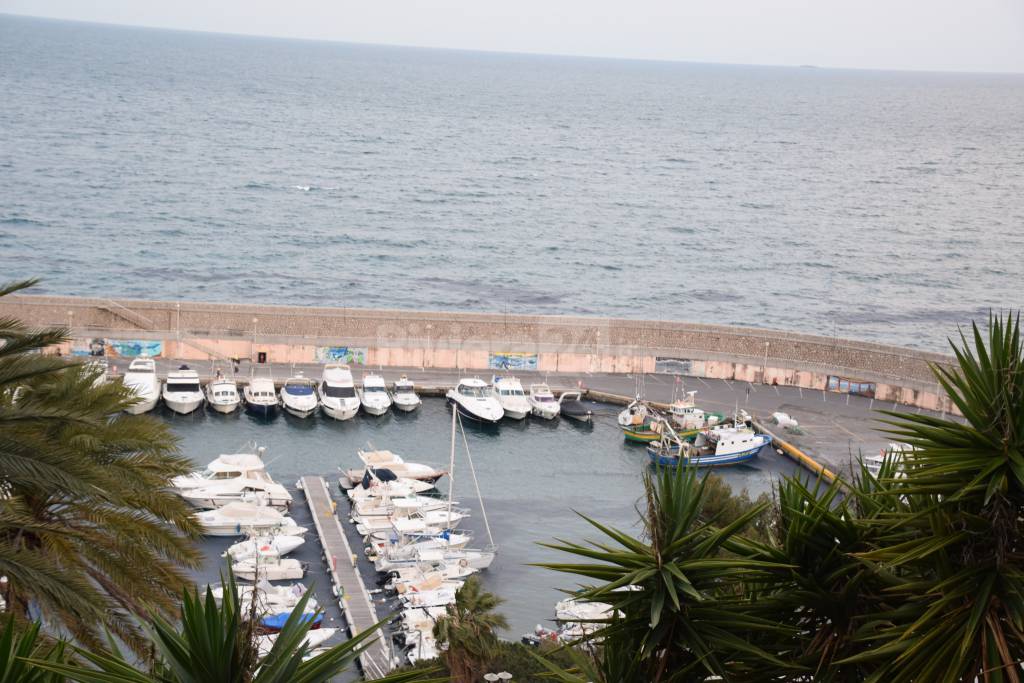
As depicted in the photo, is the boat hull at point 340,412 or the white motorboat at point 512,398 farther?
the white motorboat at point 512,398

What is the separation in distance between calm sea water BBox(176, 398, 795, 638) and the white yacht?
0.44 m

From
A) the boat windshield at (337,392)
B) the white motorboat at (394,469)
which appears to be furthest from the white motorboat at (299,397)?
the white motorboat at (394,469)

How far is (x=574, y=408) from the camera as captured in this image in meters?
51.8

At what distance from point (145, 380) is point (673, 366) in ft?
75.0

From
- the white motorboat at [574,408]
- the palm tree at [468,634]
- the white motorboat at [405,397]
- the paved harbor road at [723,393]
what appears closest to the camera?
the palm tree at [468,634]

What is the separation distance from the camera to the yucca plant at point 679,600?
10.7m

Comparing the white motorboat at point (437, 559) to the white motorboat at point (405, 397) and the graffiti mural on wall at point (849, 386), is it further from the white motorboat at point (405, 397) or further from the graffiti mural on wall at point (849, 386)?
the graffiti mural on wall at point (849, 386)

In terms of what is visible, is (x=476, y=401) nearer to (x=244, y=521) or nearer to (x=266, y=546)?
(x=244, y=521)

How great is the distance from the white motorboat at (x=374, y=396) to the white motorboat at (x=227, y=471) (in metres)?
8.56

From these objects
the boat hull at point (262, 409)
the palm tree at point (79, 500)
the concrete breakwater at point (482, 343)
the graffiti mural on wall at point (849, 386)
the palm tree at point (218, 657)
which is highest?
the palm tree at point (218, 657)

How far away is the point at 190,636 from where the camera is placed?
856 centimetres

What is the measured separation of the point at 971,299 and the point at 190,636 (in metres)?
95.2

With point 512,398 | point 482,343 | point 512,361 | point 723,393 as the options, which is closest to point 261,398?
point 512,398

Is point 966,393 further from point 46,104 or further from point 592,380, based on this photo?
point 46,104
